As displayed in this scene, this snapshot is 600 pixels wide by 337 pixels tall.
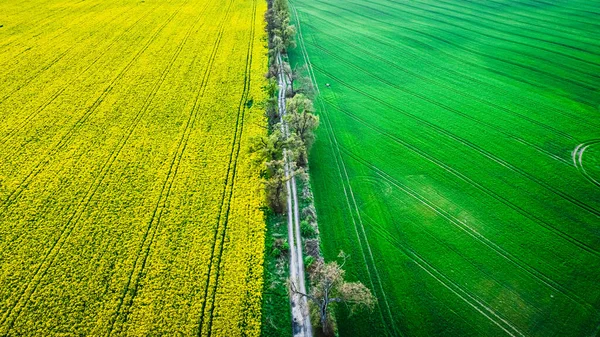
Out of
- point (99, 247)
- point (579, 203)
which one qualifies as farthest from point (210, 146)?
point (579, 203)

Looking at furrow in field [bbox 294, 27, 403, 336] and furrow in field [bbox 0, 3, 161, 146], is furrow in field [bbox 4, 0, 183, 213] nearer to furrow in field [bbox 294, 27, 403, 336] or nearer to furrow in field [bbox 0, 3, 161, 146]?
furrow in field [bbox 0, 3, 161, 146]

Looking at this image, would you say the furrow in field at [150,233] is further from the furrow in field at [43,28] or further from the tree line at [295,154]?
the furrow in field at [43,28]

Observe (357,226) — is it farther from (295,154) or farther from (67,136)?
(67,136)

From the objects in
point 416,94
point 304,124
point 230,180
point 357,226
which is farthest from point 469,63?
point 230,180

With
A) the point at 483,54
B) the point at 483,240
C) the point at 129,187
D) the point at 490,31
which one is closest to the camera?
the point at 483,240

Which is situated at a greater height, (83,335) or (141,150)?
(141,150)

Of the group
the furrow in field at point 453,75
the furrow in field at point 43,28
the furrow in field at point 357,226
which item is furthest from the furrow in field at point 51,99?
the furrow in field at point 453,75

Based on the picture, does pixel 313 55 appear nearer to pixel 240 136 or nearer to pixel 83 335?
pixel 240 136
